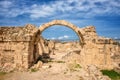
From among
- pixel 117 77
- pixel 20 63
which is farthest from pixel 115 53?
pixel 20 63

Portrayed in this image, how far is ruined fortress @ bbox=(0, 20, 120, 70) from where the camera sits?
14961 millimetres

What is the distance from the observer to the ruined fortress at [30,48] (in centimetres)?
1496

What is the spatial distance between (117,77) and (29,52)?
6274mm

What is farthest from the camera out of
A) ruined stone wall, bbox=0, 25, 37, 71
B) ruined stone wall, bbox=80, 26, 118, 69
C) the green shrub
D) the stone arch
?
the stone arch

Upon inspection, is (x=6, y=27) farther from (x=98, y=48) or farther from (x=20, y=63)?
(x=98, y=48)

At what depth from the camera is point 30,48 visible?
1545cm

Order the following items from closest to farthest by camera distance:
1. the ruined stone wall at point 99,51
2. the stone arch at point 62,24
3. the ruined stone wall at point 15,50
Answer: the ruined stone wall at point 15,50 → the ruined stone wall at point 99,51 → the stone arch at point 62,24

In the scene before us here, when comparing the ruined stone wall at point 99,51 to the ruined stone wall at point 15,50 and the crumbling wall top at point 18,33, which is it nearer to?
the crumbling wall top at point 18,33

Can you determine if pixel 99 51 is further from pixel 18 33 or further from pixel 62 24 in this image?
pixel 18 33

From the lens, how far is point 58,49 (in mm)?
33781

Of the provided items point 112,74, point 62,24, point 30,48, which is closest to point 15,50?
point 30,48

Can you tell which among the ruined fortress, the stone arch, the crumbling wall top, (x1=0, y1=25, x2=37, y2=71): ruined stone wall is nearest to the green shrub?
the ruined fortress

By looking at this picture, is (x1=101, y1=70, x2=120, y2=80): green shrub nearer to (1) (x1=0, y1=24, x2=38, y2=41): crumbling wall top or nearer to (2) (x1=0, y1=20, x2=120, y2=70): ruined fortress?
(2) (x1=0, y1=20, x2=120, y2=70): ruined fortress

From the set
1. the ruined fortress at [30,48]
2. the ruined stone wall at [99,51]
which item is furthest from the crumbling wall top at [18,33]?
the ruined stone wall at [99,51]
